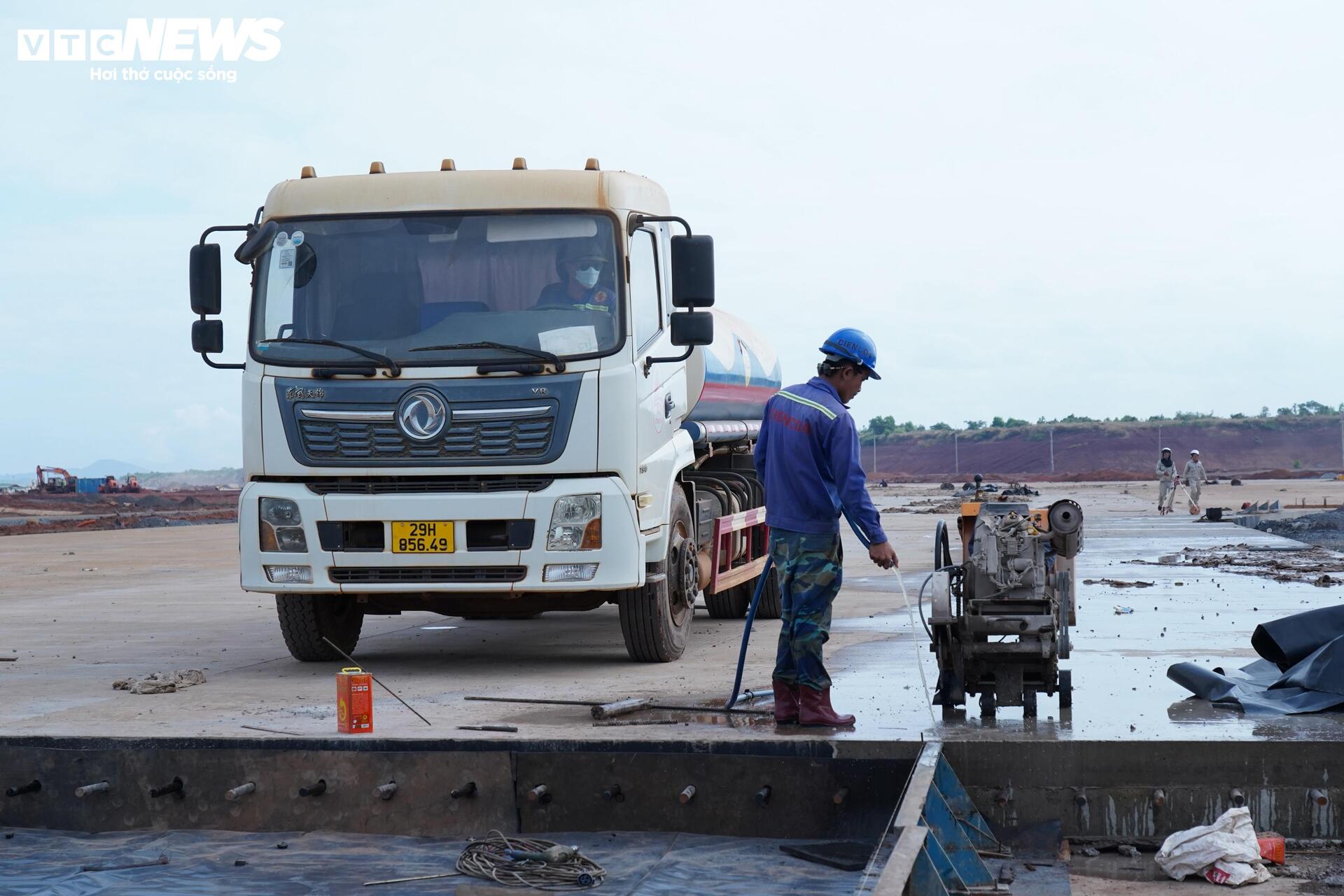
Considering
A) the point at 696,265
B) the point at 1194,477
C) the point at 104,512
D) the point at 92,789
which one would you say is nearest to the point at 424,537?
the point at 696,265

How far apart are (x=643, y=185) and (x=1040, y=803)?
5.05 m

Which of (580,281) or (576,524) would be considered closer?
(576,524)

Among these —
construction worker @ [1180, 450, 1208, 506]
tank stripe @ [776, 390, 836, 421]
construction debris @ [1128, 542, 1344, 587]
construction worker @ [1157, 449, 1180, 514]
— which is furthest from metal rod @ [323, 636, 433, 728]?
construction worker @ [1180, 450, 1208, 506]

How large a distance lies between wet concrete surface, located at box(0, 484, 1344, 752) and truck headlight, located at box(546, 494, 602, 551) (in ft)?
2.76

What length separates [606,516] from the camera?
332 inches

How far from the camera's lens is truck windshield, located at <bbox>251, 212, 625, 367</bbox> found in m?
8.59

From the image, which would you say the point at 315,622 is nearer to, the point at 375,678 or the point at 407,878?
the point at 375,678

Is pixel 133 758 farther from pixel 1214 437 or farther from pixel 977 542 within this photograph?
pixel 1214 437

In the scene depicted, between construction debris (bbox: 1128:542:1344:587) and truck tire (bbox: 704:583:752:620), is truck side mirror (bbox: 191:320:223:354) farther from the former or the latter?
construction debris (bbox: 1128:542:1344:587)

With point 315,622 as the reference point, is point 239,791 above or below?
below

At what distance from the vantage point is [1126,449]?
87375 millimetres

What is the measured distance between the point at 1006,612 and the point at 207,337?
5.37 m

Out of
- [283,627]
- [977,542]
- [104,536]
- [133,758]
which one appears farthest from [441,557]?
[104,536]

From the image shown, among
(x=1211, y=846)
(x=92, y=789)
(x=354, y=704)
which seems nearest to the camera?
(x=1211, y=846)
